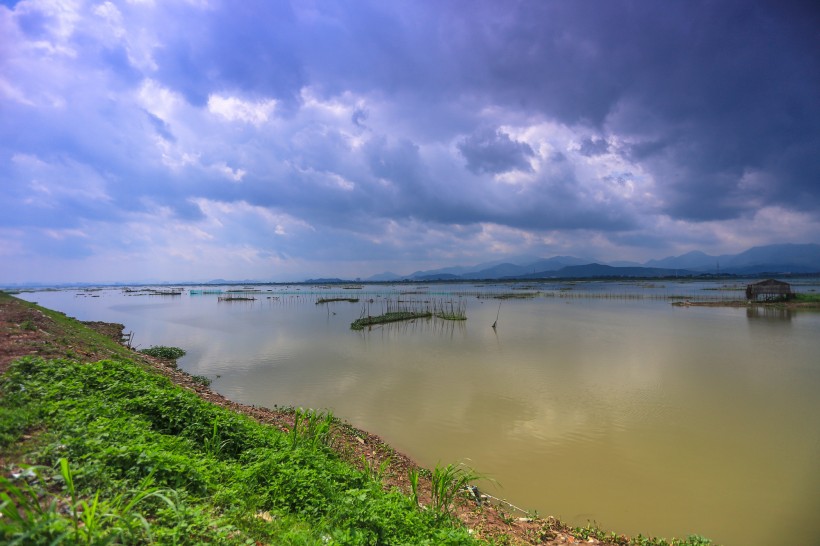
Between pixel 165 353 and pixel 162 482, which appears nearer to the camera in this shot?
pixel 162 482

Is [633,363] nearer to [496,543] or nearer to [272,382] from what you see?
[496,543]

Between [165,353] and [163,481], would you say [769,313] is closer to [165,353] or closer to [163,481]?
[163,481]

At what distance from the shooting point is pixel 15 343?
8.14m

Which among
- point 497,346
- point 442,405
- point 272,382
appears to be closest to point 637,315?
point 497,346

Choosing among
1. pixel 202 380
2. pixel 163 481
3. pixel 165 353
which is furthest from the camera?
pixel 165 353

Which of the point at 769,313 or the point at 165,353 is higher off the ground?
the point at 165,353

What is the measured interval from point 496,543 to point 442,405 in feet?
21.5

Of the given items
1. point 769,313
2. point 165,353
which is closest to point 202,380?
point 165,353

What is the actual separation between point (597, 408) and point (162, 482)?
36.6 ft

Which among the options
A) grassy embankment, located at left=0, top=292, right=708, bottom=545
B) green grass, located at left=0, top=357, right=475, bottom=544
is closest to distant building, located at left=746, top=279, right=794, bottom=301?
grassy embankment, located at left=0, top=292, right=708, bottom=545

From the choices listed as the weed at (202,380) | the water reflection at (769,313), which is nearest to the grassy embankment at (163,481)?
the weed at (202,380)

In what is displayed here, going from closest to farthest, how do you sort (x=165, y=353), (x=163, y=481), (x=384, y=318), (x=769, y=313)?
1. (x=163, y=481)
2. (x=165, y=353)
3. (x=384, y=318)
4. (x=769, y=313)

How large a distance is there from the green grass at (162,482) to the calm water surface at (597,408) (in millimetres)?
3895

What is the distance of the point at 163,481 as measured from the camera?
357 centimetres
